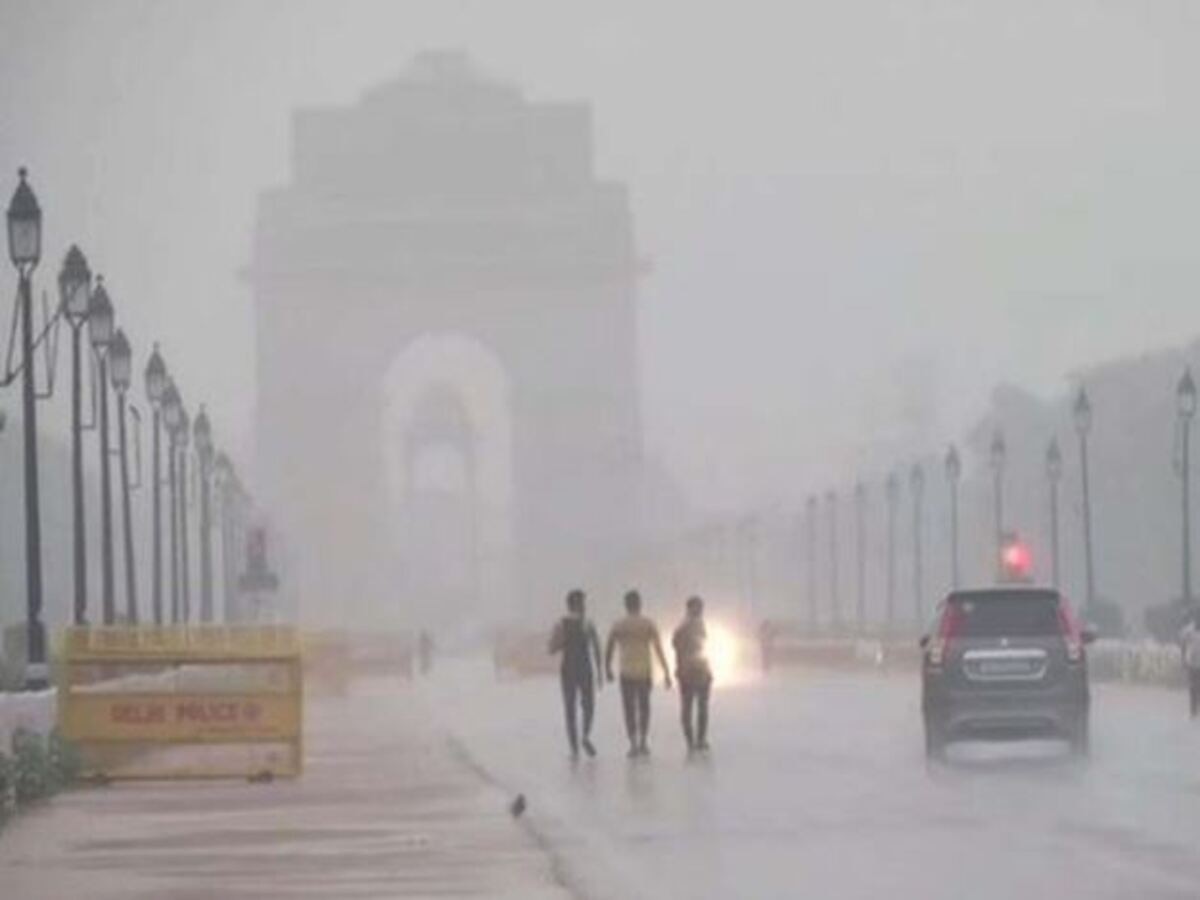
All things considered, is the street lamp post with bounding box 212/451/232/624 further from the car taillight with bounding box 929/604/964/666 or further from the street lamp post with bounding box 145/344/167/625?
the car taillight with bounding box 929/604/964/666

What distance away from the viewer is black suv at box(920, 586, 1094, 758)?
3634cm

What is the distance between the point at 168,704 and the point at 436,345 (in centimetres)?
16423

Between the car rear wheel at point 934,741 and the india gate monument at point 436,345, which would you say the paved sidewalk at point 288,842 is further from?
the india gate monument at point 436,345

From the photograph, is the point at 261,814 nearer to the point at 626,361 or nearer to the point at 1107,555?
the point at 1107,555

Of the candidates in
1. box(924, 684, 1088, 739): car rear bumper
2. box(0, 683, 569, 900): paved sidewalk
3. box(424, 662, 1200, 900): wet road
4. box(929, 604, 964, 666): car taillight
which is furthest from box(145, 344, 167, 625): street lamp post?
box(924, 684, 1088, 739): car rear bumper

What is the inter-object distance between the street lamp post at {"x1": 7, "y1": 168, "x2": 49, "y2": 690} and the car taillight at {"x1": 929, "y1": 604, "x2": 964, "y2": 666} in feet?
25.2

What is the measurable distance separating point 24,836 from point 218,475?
75.6 metres

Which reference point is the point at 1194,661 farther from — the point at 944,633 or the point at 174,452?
the point at 174,452

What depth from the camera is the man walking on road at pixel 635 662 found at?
129 feet

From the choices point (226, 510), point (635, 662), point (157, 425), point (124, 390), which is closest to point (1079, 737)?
point (635, 662)

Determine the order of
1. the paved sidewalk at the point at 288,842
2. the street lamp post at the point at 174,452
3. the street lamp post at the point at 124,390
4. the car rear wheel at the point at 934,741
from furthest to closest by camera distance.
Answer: the street lamp post at the point at 174,452, the street lamp post at the point at 124,390, the car rear wheel at the point at 934,741, the paved sidewalk at the point at 288,842

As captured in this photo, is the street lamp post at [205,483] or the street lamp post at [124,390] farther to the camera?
the street lamp post at [205,483]

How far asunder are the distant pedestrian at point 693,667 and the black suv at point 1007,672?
10.5ft

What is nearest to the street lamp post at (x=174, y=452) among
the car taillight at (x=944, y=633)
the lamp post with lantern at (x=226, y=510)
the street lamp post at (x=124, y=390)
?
the street lamp post at (x=124, y=390)
